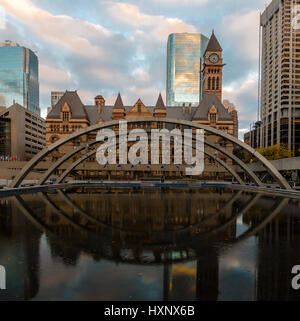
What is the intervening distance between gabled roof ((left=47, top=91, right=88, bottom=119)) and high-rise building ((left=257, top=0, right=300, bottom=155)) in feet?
260

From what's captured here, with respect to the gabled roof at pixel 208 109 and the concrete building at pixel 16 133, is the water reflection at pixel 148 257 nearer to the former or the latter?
the gabled roof at pixel 208 109

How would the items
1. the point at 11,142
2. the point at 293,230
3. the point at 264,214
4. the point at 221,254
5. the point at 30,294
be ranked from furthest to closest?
the point at 11,142
the point at 264,214
the point at 293,230
the point at 221,254
the point at 30,294

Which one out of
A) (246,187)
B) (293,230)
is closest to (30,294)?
(293,230)

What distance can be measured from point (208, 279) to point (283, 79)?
4908 inches

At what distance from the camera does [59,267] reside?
7.86m

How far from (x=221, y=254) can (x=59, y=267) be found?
18.6 feet

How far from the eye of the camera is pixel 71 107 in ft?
271

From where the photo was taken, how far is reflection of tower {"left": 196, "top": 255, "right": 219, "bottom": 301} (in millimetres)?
6125

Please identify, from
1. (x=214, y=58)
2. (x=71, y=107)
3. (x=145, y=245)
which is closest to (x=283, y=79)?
(x=214, y=58)

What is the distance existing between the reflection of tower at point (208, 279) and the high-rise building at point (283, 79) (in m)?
104

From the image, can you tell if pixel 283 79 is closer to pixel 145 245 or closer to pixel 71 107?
pixel 71 107

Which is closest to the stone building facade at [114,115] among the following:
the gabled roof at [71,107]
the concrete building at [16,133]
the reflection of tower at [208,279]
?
the gabled roof at [71,107]
